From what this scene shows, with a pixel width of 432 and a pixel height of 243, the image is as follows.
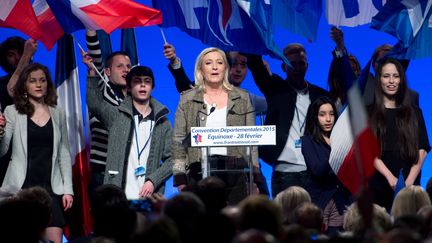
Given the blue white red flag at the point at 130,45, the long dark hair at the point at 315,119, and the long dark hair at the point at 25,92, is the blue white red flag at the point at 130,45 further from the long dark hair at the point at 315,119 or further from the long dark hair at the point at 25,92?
the long dark hair at the point at 315,119

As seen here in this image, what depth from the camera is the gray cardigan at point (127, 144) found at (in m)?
9.06

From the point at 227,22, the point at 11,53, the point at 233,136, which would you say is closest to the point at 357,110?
the point at 233,136

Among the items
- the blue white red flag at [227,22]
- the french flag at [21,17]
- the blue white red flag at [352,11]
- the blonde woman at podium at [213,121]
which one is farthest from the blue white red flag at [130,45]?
the blue white red flag at [352,11]

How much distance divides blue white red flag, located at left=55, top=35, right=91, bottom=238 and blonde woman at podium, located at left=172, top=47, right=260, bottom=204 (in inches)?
45.9

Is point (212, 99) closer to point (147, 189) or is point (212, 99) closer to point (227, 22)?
point (147, 189)

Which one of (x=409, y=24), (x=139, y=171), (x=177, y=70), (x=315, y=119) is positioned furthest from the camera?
(x=409, y=24)

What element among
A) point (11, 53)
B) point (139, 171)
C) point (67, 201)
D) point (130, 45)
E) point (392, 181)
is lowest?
point (67, 201)

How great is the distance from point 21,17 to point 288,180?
257 centimetres

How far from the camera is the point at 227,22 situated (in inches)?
397

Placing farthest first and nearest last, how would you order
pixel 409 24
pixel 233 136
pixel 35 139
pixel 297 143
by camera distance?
1. pixel 409 24
2. pixel 297 143
3. pixel 35 139
4. pixel 233 136

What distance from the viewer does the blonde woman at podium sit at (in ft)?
28.6

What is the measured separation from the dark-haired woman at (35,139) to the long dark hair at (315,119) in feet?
6.53

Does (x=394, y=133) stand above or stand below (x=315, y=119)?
below

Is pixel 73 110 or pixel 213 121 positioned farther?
pixel 73 110
